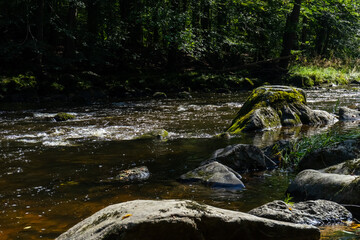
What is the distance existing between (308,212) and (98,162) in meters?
3.84

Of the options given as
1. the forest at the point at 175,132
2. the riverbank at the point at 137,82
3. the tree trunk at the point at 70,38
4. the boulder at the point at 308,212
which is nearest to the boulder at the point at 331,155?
the forest at the point at 175,132

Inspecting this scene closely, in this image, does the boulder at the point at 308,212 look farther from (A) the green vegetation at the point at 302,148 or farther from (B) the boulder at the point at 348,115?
(B) the boulder at the point at 348,115

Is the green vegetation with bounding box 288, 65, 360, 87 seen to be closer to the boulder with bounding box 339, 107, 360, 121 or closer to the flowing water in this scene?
the flowing water

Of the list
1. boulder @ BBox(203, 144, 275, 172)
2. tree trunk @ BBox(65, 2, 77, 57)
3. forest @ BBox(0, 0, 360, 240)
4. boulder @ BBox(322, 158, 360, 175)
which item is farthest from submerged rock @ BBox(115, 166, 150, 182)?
tree trunk @ BBox(65, 2, 77, 57)

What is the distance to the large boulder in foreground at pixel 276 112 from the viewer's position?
8.94 m

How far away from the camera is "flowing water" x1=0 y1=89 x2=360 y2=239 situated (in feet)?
13.4

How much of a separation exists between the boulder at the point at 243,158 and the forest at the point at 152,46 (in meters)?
11.9

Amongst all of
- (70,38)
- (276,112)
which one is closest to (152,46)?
(70,38)

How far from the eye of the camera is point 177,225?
2348mm

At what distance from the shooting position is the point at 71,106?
14156 mm

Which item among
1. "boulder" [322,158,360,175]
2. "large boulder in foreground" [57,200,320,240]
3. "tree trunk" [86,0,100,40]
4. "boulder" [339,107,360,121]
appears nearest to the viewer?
"large boulder in foreground" [57,200,320,240]

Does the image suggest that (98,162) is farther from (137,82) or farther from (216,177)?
(137,82)

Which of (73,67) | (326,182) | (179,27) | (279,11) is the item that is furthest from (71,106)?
(279,11)

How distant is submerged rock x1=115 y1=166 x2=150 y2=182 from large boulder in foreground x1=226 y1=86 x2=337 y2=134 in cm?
381
